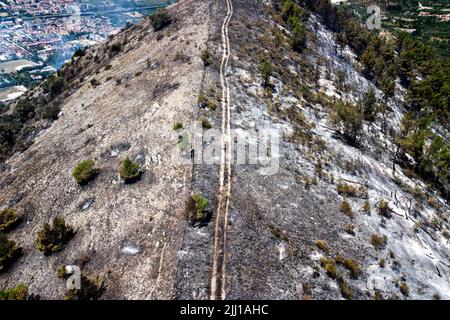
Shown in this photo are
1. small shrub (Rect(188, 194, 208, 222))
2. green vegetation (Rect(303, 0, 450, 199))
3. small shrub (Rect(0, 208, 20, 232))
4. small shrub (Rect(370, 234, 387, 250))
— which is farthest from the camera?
green vegetation (Rect(303, 0, 450, 199))

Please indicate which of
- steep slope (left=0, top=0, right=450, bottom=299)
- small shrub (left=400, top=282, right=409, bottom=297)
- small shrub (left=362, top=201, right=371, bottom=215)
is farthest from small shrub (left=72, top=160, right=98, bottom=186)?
small shrub (left=400, top=282, right=409, bottom=297)

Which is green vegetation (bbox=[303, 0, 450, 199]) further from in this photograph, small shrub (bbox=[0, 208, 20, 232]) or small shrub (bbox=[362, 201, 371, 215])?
small shrub (bbox=[0, 208, 20, 232])

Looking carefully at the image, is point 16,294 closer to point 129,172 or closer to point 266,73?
point 129,172

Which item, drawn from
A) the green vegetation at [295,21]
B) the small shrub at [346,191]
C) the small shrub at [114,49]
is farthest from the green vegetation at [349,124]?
the small shrub at [114,49]

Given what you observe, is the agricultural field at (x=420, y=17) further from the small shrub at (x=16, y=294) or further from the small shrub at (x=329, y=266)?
the small shrub at (x=16, y=294)

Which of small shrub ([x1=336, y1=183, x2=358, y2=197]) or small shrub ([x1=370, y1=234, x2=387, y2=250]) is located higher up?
small shrub ([x1=336, y1=183, x2=358, y2=197])

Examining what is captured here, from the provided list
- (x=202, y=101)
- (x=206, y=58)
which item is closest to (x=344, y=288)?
(x=202, y=101)
